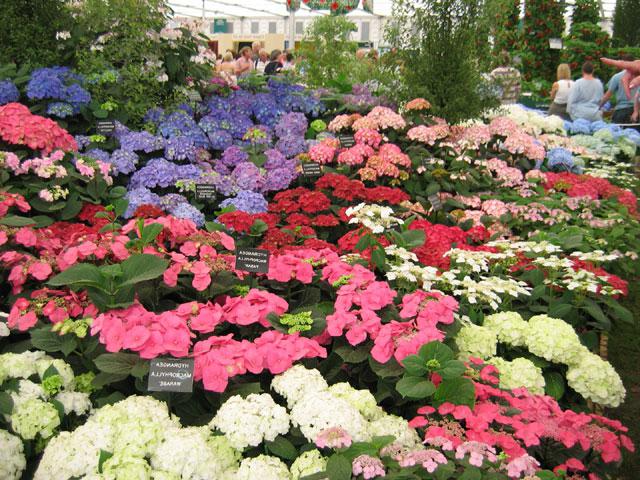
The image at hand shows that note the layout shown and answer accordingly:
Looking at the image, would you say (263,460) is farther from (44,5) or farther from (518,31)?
(518,31)

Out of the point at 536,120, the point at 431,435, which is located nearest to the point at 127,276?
the point at 431,435

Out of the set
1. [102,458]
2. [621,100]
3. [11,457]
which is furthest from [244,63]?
[102,458]

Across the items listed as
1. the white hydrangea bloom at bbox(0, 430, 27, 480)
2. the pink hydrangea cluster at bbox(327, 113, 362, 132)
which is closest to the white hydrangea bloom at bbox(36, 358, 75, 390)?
the white hydrangea bloom at bbox(0, 430, 27, 480)

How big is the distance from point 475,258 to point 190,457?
5.71ft

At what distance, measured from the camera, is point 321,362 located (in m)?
2.08

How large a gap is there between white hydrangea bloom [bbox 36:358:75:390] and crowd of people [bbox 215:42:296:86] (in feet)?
11.9

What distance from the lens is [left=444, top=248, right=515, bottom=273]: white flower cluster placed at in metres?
2.79

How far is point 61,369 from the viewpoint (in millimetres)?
1935

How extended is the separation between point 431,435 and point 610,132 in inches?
248

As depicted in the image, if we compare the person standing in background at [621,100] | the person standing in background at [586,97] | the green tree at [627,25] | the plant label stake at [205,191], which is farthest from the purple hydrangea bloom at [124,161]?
the green tree at [627,25]

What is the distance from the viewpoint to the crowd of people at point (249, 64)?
5.81m

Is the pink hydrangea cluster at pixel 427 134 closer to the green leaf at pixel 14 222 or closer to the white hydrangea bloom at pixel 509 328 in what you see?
the white hydrangea bloom at pixel 509 328

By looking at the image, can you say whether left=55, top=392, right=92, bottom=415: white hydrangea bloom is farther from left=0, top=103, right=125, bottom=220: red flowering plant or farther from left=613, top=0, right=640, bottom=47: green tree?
left=613, top=0, right=640, bottom=47: green tree

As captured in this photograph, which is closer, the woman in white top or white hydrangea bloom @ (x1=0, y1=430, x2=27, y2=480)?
white hydrangea bloom @ (x1=0, y1=430, x2=27, y2=480)
